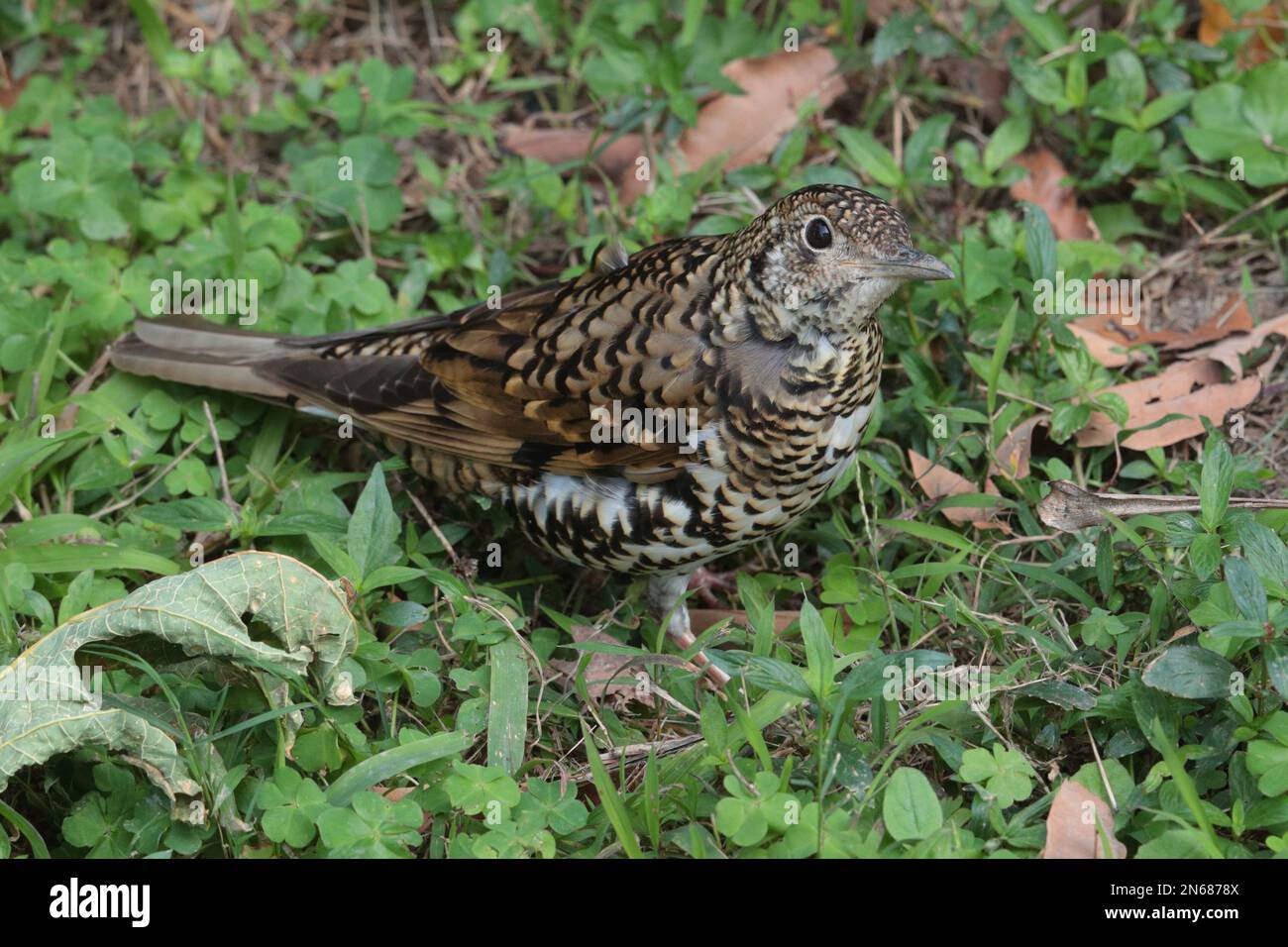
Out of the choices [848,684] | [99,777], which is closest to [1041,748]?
[848,684]

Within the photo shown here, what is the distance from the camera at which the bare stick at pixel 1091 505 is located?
3.83 m

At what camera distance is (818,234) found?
3.46 m

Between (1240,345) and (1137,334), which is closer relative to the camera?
(1240,345)

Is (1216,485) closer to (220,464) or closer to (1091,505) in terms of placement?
(1091,505)

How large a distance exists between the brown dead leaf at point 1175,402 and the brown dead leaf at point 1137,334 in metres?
Result: 0.12

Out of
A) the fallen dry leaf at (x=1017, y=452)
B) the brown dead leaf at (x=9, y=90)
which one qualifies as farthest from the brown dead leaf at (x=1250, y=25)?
the brown dead leaf at (x=9, y=90)

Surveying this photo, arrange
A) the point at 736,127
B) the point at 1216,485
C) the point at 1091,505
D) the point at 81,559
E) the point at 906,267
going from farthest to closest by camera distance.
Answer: the point at 736,127
the point at 81,559
the point at 1091,505
the point at 1216,485
the point at 906,267

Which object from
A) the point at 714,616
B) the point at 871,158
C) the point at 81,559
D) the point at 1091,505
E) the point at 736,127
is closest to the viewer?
the point at 1091,505

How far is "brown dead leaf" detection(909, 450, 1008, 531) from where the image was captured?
4.18 metres

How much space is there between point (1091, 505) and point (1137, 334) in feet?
3.73

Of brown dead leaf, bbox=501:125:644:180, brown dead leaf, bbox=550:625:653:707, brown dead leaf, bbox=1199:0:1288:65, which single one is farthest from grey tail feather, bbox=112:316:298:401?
brown dead leaf, bbox=1199:0:1288:65

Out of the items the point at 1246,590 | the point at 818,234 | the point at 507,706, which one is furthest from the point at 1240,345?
the point at 507,706

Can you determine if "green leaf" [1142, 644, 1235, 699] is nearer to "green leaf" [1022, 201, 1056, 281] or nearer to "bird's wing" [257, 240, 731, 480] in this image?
"bird's wing" [257, 240, 731, 480]
